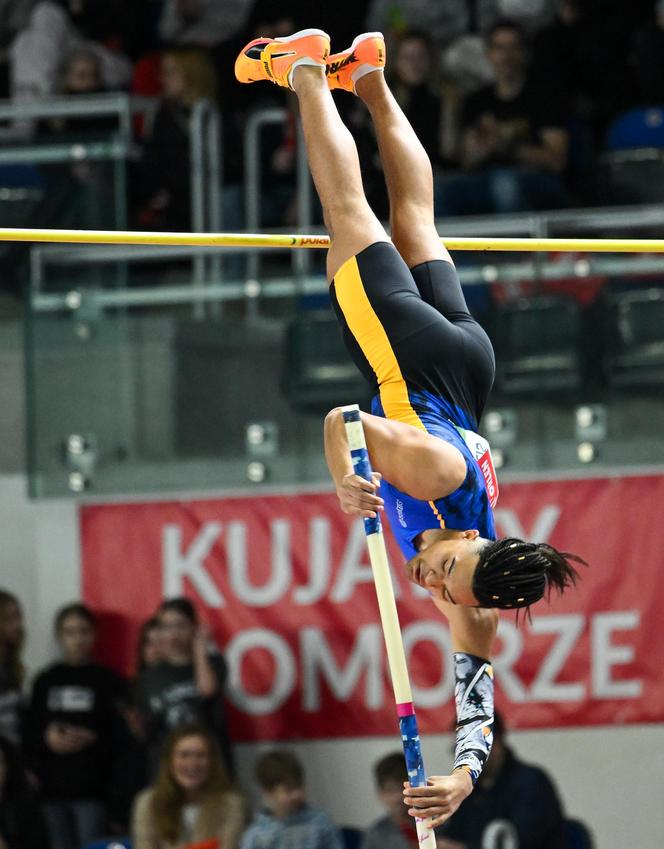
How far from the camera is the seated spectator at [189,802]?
26.4 ft

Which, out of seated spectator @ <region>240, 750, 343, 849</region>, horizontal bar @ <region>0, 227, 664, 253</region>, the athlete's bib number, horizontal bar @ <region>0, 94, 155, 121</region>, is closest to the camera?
the athlete's bib number

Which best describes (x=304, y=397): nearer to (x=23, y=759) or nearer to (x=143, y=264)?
(x=143, y=264)

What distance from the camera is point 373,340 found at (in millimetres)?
5781

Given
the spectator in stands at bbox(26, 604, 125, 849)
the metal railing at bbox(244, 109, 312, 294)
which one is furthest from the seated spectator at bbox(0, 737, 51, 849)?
the metal railing at bbox(244, 109, 312, 294)

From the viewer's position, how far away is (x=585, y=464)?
8.23 meters

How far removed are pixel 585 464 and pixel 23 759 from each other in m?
2.62

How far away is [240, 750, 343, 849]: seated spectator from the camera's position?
7922 millimetres

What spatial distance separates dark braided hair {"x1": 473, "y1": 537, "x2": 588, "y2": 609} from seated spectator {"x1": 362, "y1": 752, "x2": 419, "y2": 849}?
99.6 inches

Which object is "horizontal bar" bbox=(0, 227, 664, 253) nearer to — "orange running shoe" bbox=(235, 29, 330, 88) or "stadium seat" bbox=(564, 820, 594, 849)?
"orange running shoe" bbox=(235, 29, 330, 88)

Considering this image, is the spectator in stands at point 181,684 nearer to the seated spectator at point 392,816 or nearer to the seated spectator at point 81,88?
the seated spectator at point 392,816

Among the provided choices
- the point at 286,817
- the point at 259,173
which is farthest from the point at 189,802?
the point at 259,173

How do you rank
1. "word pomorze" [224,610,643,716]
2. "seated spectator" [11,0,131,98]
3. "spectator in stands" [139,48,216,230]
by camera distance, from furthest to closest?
"seated spectator" [11,0,131,98] < "spectator in stands" [139,48,216,230] < "word pomorze" [224,610,643,716]

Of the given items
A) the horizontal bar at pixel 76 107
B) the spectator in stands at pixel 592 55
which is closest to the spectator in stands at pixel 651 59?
the spectator in stands at pixel 592 55

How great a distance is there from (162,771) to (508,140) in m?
3.25
